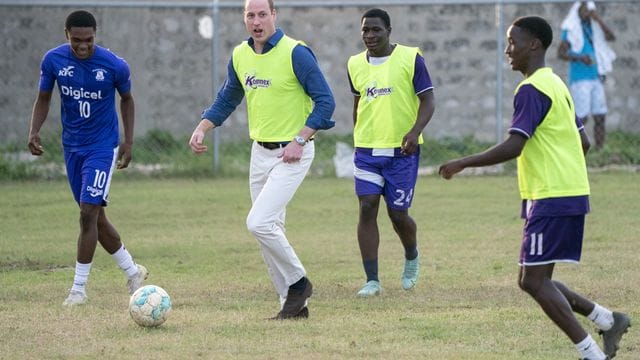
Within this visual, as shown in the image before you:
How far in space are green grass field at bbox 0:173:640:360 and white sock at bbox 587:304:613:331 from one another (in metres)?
0.25

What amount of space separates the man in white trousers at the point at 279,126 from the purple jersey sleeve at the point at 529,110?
1.93 m

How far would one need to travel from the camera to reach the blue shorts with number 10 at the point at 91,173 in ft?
29.6

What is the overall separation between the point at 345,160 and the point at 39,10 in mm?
5046

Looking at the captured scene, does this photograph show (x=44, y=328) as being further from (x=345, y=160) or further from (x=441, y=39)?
(x=441, y=39)

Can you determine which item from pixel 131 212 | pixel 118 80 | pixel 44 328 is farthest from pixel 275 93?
pixel 131 212

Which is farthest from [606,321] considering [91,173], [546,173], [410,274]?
[91,173]

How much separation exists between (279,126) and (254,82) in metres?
0.35

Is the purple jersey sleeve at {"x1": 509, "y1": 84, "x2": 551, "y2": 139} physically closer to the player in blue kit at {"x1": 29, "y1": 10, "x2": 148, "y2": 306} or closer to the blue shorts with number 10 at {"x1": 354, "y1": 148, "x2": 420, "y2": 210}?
the blue shorts with number 10 at {"x1": 354, "y1": 148, "x2": 420, "y2": 210}

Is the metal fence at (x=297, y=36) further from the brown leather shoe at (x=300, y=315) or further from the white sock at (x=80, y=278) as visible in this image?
the brown leather shoe at (x=300, y=315)

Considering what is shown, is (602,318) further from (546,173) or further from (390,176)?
(390,176)

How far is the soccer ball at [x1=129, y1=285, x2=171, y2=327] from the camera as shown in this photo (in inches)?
308

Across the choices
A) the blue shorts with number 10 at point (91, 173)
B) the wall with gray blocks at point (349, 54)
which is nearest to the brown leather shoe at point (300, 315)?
the blue shorts with number 10 at point (91, 173)

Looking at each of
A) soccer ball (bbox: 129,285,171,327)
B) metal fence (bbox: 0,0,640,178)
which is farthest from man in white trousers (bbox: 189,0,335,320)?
metal fence (bbox: 0,0,640,178)

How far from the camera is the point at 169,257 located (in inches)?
456
